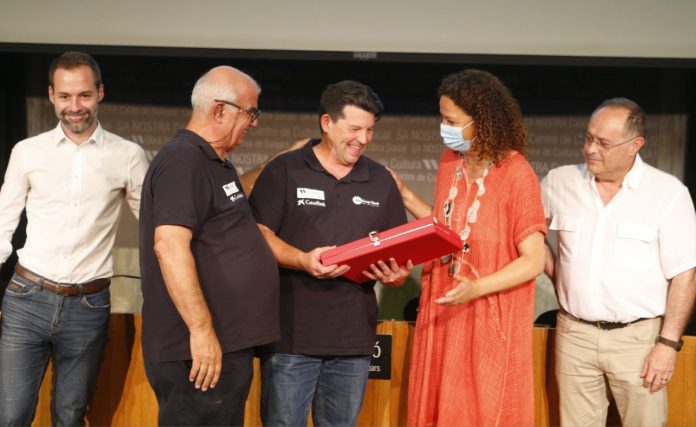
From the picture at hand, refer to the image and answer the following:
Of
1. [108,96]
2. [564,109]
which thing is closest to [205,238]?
[108,96]

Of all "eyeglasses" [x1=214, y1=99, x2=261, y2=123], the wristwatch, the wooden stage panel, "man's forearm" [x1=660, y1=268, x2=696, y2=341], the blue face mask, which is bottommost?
the wooden stage panel

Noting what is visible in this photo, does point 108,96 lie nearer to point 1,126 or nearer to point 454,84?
point 1,126

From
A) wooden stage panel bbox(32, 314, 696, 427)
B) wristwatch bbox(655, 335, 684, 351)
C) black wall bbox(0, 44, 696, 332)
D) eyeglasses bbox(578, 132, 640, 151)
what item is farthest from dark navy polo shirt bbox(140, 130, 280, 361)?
black wall bbox(0, 44, 696, 332)

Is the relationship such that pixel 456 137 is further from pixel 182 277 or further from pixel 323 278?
pixel 182 277

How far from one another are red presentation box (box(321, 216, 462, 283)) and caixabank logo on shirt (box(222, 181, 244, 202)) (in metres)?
0.37

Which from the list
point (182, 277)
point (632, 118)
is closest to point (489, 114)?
point (632, 118)

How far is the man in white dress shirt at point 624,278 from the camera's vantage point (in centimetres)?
310

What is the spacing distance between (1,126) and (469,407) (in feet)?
12.7

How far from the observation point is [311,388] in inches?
117

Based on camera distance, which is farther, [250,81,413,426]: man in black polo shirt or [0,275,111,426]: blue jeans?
[0,275,111,426]: blue jeans

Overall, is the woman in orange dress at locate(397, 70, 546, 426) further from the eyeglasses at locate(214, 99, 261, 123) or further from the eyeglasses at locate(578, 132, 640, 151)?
the eyeglasses at locate(214, 99, 261, 123)

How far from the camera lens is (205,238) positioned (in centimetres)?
255

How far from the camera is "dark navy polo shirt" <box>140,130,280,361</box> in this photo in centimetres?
248

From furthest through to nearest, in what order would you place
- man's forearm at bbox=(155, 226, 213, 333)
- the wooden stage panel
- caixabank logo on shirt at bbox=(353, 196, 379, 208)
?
the wooden stage panel, caixabank logo on shirt at bbox=(353, 196, 379, 208), man's forearm at bbox=(155, 226, 213, 333)
